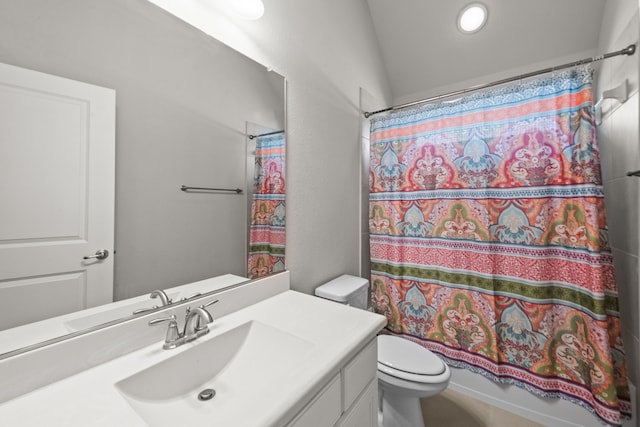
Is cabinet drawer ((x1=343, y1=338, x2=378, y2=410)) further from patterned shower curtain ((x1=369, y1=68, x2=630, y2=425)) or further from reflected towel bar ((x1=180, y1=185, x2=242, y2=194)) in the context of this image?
patterned shower curtain ((x1=369, y1=68, x2=630, y2=425))

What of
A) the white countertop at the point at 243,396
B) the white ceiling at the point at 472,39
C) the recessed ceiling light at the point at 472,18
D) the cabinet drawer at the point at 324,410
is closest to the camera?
the white countertop at the point at 243,396

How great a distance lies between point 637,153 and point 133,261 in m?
2.04

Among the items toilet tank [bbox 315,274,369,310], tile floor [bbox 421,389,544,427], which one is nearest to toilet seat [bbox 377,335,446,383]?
toilet tank [bbox 315,274,369,310]

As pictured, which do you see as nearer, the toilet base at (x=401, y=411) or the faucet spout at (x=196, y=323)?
the faucet spout at (x=196, y=323)

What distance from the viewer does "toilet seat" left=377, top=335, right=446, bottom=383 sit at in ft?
3.96

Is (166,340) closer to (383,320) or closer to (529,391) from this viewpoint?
(383,320)

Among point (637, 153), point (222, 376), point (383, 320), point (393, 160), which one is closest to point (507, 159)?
point (637, 153)

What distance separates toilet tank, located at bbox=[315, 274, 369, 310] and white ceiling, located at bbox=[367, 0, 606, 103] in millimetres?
1758

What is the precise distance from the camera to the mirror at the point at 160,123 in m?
0.66

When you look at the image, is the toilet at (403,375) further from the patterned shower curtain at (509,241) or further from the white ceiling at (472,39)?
the white ceiling at (472,39)

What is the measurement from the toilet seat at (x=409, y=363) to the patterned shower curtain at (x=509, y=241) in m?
0.42

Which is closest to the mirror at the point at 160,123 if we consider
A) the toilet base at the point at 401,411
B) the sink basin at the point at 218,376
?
the sink basin at the point at 218,376

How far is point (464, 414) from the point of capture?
154cm

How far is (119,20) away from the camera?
77 centimetres
